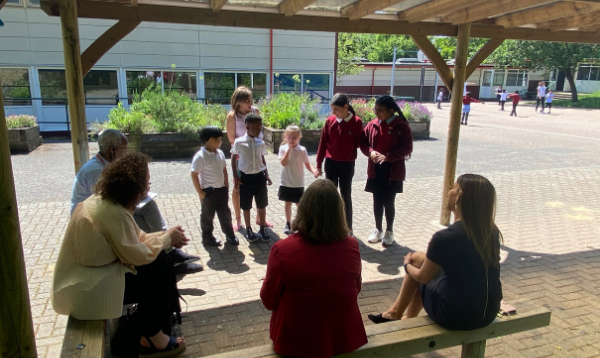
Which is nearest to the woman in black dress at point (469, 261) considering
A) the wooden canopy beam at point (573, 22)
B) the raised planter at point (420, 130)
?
the wooden canopy beam at point (573, 22)

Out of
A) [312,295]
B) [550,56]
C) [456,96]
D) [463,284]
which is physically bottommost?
[463,284]

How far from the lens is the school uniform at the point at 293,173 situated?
5332 millimetres

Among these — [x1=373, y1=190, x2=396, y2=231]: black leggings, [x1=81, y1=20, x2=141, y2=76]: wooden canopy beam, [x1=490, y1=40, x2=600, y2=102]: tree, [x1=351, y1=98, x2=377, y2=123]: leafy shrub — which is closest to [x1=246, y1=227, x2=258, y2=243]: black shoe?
[x1=373, y1=190, x2=396, y2=231]: black leggings

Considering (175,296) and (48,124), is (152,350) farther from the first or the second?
(48,124)

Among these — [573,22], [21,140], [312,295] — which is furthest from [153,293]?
[21,140]

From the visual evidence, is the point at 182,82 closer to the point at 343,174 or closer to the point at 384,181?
the point at 343,174

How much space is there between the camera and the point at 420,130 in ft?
48.5

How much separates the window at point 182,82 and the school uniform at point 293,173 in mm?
12759

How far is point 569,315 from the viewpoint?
384 centimetres

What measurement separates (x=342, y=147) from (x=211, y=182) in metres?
1.62

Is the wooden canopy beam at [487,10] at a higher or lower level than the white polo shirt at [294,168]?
higher

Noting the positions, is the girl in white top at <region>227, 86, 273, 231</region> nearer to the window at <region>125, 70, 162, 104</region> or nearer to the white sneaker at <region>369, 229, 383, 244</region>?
the white sneaker at <region>369, 229, 383, 244</region>

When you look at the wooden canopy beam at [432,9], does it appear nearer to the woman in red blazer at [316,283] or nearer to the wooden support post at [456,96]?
the wooden support post at [456,96]

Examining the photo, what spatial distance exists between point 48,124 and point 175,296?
48.6 feet
